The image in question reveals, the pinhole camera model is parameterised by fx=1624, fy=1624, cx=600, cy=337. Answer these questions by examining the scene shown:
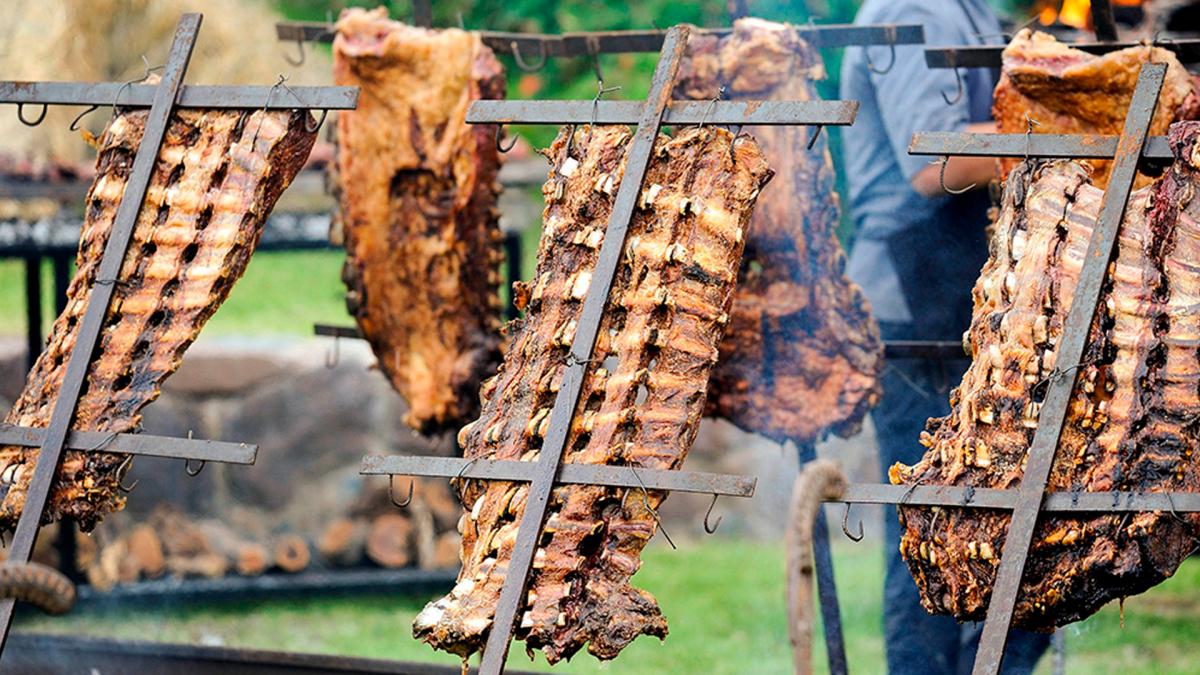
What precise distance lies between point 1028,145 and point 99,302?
2.26 metres

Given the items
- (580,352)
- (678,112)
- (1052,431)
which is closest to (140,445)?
(580,352)

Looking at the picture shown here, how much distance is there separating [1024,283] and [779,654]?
4.60m

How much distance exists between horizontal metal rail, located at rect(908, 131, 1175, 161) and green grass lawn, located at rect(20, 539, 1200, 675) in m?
4.09

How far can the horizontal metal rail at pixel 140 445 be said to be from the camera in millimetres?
3830

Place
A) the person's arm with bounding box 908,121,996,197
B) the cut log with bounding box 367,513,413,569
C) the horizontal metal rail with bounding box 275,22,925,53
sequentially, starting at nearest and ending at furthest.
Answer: the horizontal metal rail with bounding box 275,22,925,53 → the person's arm with bounding box 908,121,996,197 → the cut log with bounding box 367,513,413,569

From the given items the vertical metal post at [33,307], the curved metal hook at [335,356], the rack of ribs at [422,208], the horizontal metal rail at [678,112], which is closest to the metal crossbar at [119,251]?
the horizontal metal rail at [678,112]

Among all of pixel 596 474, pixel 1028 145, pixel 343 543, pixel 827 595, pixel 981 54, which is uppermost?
pixel 981 54

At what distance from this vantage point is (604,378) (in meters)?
3.62

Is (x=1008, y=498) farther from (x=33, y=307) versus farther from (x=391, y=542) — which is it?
(x=391, y=542)

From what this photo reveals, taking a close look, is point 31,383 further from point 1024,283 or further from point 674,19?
point 674,19

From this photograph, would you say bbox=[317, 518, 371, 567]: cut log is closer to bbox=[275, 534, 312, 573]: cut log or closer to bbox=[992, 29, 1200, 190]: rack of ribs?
bbox=[275, 534, 312, 573]: cut log

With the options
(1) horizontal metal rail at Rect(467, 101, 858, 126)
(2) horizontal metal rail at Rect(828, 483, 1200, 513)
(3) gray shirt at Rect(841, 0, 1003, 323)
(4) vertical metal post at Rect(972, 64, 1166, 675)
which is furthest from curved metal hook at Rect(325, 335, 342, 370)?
(4) vertical metal post at Rect(972, 64, 1166, 675)

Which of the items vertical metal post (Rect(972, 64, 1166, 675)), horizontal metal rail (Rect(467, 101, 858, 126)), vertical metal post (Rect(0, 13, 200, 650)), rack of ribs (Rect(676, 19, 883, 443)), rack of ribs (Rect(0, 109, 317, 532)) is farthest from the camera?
rack of ribs (Rect(676, 19, 883, 443))

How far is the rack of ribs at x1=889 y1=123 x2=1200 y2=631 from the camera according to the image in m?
3.28
